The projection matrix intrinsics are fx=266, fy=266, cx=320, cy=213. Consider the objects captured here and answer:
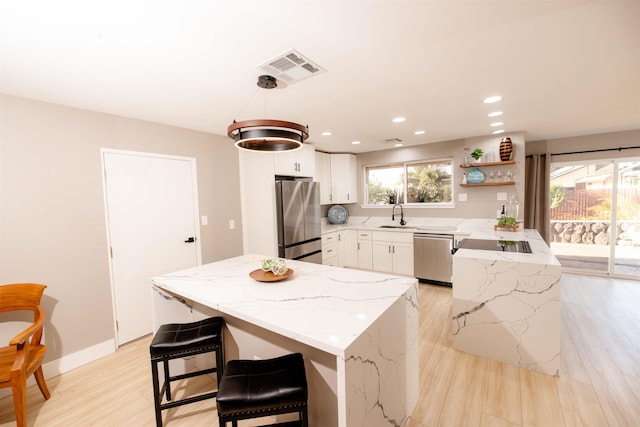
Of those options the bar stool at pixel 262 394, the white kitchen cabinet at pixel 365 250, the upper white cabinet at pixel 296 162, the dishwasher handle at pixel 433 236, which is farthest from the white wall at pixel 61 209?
the dishwasher handle at pixel 433 236

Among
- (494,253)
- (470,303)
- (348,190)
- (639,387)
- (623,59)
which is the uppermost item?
(623,59)

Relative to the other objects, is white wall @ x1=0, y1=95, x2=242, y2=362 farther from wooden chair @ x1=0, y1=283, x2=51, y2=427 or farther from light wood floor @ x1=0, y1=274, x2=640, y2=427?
light wood floor @ x1=0, y1=274, x2=640, y2=427

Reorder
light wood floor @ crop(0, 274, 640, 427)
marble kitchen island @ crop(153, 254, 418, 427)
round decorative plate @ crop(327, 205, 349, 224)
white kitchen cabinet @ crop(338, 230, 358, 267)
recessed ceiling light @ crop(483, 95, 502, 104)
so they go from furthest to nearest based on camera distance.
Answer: round decorative plate @ crop(327, 205, 349, 224), white kitchen cabinet @ crop(338, 230, 358, 267), recessed ceiling light @ crop(483, 95, 502, 104), light wood floor @ crop(0, 274, 640, 427), marble kitchen island @ crop(153, 254, 418, 427)

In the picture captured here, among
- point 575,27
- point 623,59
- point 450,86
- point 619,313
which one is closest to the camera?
point 575,27

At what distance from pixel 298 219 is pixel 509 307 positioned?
8.45ft

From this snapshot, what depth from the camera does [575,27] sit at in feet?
4.64

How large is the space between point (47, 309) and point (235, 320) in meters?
1.74

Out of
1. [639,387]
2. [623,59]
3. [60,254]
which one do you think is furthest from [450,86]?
[60,254]

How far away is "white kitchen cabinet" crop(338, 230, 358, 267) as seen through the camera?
16.4 feet

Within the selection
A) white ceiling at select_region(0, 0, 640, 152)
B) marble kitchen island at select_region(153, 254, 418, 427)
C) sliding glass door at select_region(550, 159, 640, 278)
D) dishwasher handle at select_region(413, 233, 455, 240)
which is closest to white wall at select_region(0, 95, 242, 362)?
white ceiling at select_region(0, 0, 640, 152)

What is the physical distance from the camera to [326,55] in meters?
1.62

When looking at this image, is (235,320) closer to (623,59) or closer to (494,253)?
(494,253)

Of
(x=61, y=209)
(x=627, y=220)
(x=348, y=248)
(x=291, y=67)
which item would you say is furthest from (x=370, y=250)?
(x=61, y=209)

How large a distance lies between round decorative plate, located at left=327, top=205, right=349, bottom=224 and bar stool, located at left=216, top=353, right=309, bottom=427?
414cm
